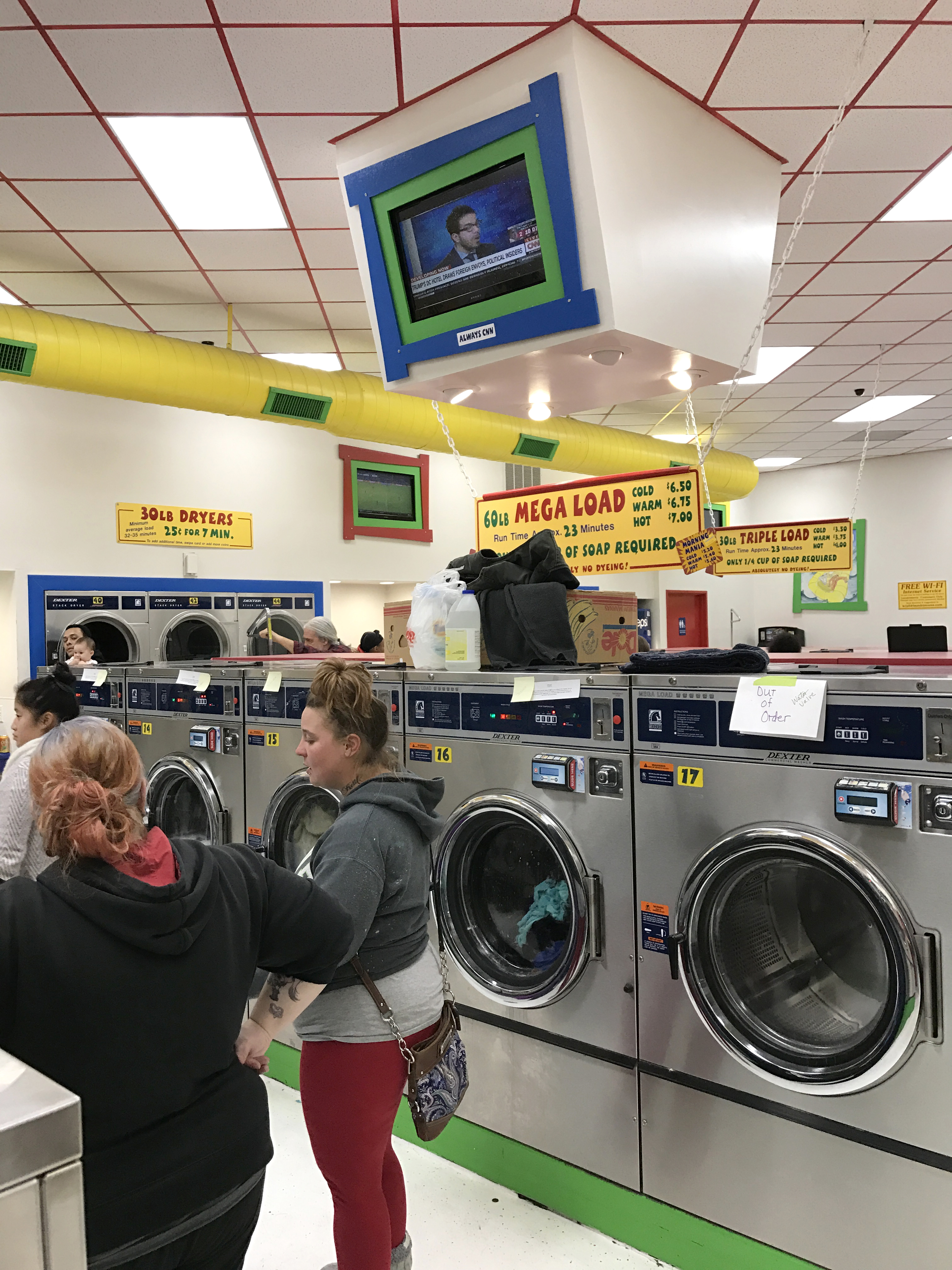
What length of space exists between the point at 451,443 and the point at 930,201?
269 cm

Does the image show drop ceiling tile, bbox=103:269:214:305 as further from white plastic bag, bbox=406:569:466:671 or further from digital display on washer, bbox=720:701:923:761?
digital display on washer, bbox=720:701:923:761

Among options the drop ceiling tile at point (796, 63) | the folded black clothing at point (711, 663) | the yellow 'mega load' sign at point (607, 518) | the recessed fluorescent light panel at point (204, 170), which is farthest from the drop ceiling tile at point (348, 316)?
the folded black clothing at point (711, 663)

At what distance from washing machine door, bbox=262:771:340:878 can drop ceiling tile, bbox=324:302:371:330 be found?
11.0ft

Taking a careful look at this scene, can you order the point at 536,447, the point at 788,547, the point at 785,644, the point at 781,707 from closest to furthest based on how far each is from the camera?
the point at 781,707
the point at 536,447
the point at 788,547
the point at 785,644

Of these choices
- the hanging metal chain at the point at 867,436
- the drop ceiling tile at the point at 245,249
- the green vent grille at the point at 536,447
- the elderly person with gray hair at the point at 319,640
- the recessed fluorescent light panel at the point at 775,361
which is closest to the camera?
the drop ceiling tile at the point at 245,249

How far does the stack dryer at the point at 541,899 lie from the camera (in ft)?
8.61

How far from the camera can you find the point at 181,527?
7.29 metres

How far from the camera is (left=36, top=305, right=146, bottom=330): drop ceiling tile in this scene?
5.80m

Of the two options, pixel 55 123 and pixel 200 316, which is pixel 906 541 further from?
pixel 55 123

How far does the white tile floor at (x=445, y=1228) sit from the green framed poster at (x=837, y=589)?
31.1 ft

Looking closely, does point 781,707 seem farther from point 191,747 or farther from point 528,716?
point 191,747

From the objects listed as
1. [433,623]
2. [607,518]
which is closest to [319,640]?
[607,518]

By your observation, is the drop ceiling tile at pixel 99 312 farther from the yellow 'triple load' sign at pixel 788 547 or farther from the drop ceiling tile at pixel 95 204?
the yellow 'triple load' sign at pixel 788 547

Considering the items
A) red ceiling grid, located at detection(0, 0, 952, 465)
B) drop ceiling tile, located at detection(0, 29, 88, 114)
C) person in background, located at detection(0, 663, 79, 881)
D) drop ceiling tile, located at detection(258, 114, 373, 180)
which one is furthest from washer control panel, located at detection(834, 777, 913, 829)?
drop ceiling tile, located at detection(0, 29, 88, 114)
